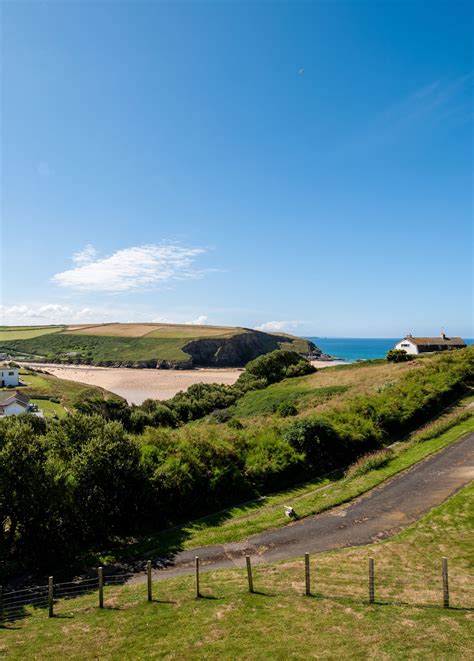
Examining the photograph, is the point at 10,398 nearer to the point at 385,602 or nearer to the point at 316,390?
the point at 316,390

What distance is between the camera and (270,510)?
19969 mm

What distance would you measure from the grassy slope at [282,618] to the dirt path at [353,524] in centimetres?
134

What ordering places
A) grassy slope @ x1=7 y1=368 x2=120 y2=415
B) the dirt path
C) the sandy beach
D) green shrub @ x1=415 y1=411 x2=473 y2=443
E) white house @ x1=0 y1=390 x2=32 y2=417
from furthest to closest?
the sandy beach → grassy slope @ x1=7 y1=368 x2=120 y2=415 → white house @ x1=0 y1=390 x2=32 y2=417 → green shrub @ x1=415 y1=411 x2=473 y2=443 → the dirt path

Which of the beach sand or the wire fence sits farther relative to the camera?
the beach sand

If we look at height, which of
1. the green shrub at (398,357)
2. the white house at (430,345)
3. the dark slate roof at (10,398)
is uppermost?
the white house at (430,345)

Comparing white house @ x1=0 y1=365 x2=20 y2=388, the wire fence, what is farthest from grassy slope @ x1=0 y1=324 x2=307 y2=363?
the wire fence

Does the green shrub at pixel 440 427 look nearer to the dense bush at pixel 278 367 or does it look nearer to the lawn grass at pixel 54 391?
the dense bush at pixel 278 367

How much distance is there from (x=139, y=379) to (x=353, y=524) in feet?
323

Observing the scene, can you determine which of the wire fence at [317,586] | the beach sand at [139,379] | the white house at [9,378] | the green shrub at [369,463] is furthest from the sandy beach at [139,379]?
the wire fence at [317,586]

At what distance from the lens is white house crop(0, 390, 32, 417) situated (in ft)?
175

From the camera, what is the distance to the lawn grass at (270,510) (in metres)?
17.1

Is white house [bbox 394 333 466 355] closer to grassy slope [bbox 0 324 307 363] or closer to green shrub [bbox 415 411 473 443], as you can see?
green shrub [bbox 415 411 473 443]

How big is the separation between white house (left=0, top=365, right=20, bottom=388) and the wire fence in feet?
254

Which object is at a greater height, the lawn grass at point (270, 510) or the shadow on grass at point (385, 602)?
the shadow on grass at point (385, 602)
